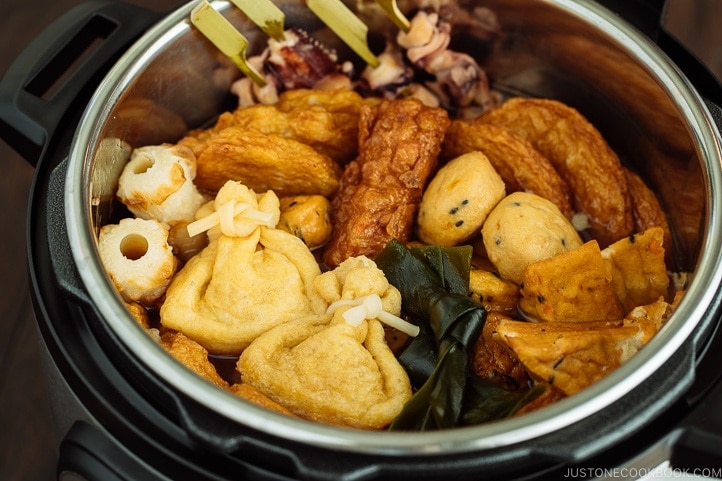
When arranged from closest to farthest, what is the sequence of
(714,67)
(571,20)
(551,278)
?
1. (551,278)
2. (571,20)
3. (714,67)

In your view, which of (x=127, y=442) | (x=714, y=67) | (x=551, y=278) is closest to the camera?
(x=127, y=442)

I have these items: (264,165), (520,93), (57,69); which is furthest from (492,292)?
(57,69)

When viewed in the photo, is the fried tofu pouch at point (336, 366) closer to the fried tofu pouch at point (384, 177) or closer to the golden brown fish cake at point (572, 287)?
the fried tofu pouch at point (384, 177)

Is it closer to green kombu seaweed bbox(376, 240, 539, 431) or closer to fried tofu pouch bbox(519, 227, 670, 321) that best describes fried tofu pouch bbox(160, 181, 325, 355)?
green kombu seaweed bbox(376, 240, 539, 431)

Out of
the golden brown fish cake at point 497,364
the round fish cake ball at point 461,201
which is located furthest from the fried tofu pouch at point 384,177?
the golden brown fish cake at point 497,364

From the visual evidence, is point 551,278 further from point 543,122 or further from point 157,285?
point 157,285

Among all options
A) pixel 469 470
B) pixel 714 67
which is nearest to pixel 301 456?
pixel 469 470
